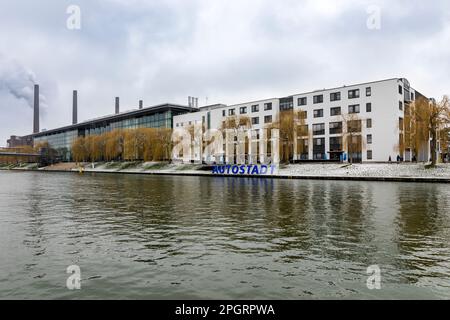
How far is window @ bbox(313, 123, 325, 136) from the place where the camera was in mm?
85231

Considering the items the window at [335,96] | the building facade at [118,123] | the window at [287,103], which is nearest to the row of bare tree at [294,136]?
the window at [335,96]

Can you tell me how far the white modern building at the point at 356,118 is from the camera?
74375 millimetres

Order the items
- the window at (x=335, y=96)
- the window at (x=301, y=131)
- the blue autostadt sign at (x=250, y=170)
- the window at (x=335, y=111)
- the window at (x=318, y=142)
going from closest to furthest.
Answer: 1. the blue autostadt sign at (x=250, y=170)
2. the window at (x=301, y=131)
3. the window at (x=335, y=111)
4. the window at (x=335, y=96)
5. the window at (x=318, y=142)

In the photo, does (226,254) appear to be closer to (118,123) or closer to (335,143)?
(335,143)

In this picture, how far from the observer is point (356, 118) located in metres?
75.9

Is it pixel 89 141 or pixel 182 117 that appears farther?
pixel 89 141

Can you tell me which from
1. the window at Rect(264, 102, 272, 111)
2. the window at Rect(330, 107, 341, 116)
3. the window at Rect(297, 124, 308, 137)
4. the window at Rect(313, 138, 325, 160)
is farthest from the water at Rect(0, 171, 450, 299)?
the window at Rect(264, 102, 272, 111)

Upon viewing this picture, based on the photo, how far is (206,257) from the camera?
1063 cm

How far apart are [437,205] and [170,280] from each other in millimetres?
21001

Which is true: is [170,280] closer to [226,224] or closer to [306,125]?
[226,224]

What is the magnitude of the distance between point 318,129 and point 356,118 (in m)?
11.8

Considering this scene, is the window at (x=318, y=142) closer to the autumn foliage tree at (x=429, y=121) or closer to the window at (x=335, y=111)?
the window at (x=335, y=111)
